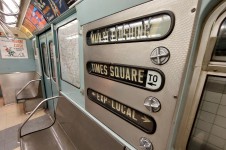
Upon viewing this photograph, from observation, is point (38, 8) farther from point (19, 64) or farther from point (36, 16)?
point (19, 64)

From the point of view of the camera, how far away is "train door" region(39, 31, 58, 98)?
7.89 ft

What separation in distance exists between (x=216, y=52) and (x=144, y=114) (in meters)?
0.44

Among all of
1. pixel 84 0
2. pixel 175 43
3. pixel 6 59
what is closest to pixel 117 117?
pixel 175 43

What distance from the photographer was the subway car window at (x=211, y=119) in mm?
483

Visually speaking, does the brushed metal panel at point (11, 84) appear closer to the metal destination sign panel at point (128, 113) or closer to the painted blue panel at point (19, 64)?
the painted blue panel at point (19, 64)

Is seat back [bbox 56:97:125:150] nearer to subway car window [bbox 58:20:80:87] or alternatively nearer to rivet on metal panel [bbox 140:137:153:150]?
rivet on metal panel [bbox 140:137:153:150]

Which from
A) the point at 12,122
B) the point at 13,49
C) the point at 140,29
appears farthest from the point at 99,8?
the point at 13,49

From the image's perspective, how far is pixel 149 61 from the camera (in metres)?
0.60

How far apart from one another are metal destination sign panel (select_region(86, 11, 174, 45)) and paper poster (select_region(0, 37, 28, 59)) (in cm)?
472

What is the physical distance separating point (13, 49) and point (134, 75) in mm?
5098

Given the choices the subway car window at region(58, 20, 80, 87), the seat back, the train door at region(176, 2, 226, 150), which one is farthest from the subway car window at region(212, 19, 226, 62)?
the subway car window at region(58, 20, 80, 87)

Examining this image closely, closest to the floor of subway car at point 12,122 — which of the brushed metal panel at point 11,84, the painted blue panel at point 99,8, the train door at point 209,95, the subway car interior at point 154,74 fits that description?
the brushed metal panel at point 11,84

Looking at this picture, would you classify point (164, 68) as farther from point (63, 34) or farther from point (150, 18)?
point (63, 34)

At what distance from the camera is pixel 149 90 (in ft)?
2.04
